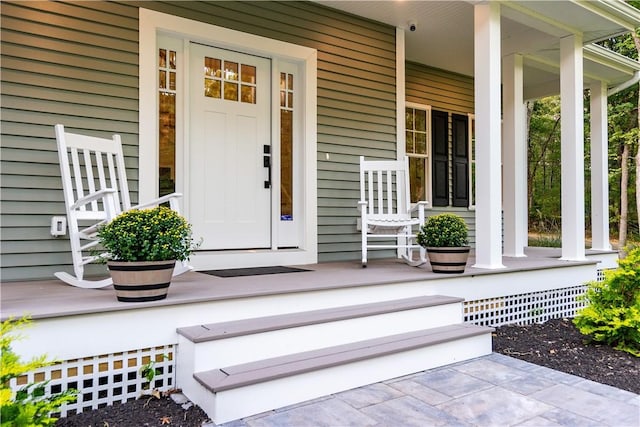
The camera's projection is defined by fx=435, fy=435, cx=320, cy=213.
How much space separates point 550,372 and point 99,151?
3.22 m

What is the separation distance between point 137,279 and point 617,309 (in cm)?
306

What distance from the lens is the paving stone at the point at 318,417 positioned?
1856mm

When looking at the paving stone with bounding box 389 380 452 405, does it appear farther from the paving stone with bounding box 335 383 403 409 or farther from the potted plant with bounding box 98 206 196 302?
the potted plant with bounding box 98 206 196 302

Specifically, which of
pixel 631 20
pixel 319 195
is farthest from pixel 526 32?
pixel 319 195

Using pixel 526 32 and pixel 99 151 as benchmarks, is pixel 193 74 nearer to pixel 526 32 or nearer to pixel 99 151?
pixel 99 151

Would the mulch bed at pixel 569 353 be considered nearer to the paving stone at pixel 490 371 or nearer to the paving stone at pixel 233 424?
the paving stone at pixel 490 371

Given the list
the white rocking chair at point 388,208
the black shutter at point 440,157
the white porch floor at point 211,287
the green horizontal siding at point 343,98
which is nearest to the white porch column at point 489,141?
the white porch floor at point 211,287

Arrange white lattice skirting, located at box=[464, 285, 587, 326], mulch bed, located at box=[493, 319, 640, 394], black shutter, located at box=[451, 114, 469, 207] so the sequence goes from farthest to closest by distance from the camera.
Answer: black shutter, located at box=[451, 114, 469, 207] < white lattice skirting, located at box=[464, 285, 587, 326] < mulch bed, located at box=[493, 319, 640, 394]

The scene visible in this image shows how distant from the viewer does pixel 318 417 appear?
1.91 metres

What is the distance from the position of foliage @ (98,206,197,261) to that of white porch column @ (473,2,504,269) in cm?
258

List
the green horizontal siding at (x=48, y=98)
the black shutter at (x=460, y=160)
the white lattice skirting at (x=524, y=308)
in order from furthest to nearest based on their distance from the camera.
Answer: the black shutter at (x=460, y=160) → the white lattice skirting at (x=524, y=308) → the green horizontal siding at (x=48, y=98)

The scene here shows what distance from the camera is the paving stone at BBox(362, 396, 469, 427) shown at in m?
1.86

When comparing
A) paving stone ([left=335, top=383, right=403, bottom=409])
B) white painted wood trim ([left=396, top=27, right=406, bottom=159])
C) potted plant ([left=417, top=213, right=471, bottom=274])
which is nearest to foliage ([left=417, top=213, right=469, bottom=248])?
potted plant ([left=417, top=213, right=471, bottom=274])

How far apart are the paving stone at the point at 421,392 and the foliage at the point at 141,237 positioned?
135cm
